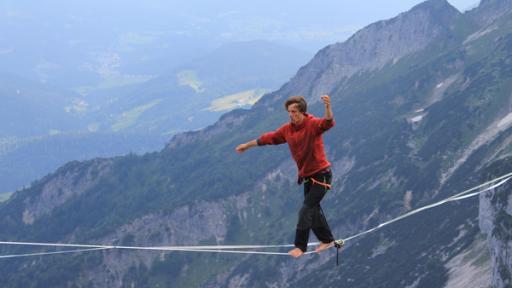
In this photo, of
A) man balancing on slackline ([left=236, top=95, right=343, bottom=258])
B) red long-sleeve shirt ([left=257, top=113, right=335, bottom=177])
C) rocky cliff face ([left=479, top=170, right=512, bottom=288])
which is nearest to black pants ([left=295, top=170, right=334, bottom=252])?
man balancing on slackline ([left=236, top=95, right=343, bottom=258])

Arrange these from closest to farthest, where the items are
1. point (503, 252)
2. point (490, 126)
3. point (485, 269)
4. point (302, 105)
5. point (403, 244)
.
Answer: point (302, 105)
point (503, 252)
point (485, 269)
point (403, 244)
point (490, 126)

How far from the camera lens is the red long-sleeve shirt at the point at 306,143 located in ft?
72.6

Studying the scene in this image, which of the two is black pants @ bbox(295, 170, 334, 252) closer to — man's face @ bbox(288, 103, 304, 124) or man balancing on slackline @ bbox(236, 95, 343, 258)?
man balancing on slackline @ bbox(236, 95, 343, 258)

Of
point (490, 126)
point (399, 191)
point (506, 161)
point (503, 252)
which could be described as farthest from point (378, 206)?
point (503, 252)

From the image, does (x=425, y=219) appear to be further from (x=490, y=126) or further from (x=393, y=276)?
(x=490, y=126)

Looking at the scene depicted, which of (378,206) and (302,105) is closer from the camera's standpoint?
(302,105)

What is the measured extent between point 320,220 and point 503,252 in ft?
226

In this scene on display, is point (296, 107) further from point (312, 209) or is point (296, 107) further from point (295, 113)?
point (312, 209)

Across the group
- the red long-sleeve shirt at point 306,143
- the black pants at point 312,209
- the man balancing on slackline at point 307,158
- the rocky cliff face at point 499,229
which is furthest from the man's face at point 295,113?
the rocky cliff face at point 499,229

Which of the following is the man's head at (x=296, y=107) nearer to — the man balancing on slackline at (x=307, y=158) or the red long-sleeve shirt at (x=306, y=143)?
the man balancing on slackline at (x=307, y=158)

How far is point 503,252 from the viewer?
279ft


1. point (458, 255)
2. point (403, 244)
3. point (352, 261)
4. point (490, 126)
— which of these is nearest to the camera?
point (458, 255)

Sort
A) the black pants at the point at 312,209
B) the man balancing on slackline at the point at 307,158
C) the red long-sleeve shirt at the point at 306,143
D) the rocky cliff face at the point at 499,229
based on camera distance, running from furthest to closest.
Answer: the rocky cliff face at the point at 499,229 < the black pants at the point at 312,209 < the red long-sleeve shirt at the point at 306,143 < the man balancing on slackline at the point at 307,158

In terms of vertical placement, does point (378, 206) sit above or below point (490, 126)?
below
